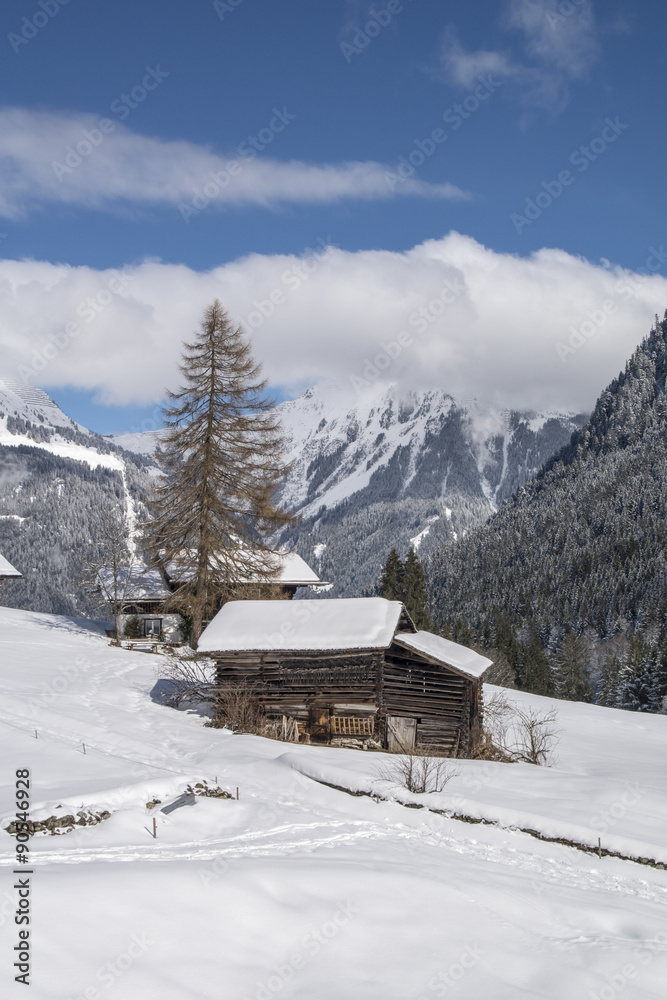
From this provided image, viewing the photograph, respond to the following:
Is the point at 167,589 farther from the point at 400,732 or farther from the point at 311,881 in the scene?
the point at 311,881

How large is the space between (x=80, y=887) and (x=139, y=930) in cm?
89

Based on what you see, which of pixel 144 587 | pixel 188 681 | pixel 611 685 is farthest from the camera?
pixel 611 685

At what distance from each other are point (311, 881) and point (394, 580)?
46403mm

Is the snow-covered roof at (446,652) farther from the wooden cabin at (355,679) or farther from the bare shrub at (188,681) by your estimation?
the bare shrub at (188,681)

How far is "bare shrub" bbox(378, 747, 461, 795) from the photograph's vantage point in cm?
1628

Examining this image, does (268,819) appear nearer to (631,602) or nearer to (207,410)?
(207,410)

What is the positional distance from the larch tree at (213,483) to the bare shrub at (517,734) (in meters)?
12.0

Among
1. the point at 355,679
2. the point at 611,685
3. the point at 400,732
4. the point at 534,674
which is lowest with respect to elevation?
the point at 611,685

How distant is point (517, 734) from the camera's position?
99.5 feet

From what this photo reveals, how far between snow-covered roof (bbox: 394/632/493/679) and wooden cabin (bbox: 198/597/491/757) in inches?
2.9

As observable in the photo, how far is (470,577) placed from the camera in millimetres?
178625

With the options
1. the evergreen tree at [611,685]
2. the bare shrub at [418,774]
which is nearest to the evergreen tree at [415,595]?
the bare shrub at [418,774]

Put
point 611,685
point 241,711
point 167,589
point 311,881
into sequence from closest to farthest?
point 311,881 < point 241,711 < point 167,589 < point 611,685

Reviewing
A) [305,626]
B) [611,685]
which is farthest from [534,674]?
[305,626]
